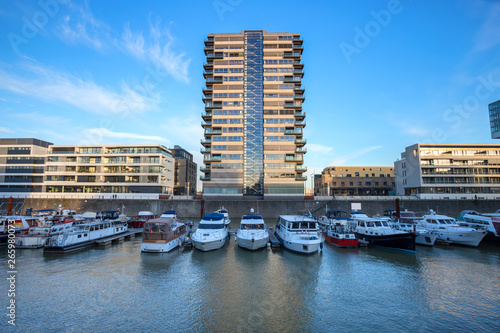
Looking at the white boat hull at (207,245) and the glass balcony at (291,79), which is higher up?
the glass balcony at (291,79)

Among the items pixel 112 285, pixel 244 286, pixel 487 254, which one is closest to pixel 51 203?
pixel 112 285

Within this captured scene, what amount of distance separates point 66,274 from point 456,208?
8146cm

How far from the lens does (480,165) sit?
8350 cm

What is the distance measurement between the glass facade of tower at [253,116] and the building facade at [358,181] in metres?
49.0

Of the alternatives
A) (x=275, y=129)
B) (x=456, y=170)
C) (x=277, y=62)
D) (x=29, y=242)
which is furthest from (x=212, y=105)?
(x=456, y=170)

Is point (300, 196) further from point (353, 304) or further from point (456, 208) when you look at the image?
point (353, 304)

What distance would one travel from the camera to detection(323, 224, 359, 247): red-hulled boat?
102 feet

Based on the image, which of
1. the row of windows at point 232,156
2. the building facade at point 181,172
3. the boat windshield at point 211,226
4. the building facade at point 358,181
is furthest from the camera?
the building facade at point 358,181

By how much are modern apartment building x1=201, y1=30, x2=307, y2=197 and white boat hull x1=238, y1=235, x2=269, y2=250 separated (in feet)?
162

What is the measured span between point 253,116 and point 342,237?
190 ft

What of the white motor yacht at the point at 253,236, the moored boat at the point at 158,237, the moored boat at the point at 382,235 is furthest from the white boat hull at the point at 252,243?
the moored boat at the point at 382,235

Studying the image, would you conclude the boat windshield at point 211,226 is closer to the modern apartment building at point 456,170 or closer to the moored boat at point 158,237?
the moored boat at point 158,237

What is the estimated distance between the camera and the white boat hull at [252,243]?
28.3 metres

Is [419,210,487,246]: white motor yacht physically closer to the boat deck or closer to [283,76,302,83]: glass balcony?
the boat deck
